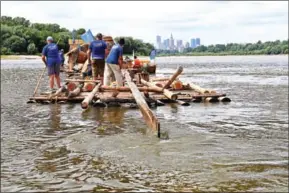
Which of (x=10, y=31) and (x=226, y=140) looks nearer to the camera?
(x=226, y=140)

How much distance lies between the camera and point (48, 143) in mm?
8719

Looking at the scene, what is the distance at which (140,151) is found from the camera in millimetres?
8125

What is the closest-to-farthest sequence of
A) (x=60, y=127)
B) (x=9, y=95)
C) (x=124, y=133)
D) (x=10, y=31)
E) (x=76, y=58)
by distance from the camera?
(x=124, y=133), (x=60, y=127), (x=9, y=95), (x=76, y=58), (x=10, y=31)

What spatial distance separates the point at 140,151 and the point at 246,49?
155637mm

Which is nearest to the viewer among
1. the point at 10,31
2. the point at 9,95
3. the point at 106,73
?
the point at 106,73

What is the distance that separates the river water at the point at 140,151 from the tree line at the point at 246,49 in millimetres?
126973

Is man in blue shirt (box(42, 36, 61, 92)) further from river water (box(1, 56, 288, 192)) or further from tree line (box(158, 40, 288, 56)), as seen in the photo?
tree line (box(158, 40, 288, 56))

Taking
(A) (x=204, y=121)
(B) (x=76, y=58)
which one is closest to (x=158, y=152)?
(A) (x=204, y=121)

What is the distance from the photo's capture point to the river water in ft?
20.9

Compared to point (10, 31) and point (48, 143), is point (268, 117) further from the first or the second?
point (10, 31)

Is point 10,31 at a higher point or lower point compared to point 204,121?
higher

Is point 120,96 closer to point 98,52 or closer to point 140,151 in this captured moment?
point 98,52

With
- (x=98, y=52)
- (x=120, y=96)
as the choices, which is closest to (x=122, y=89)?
(x=120, y=96)

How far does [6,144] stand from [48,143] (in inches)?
28.6
